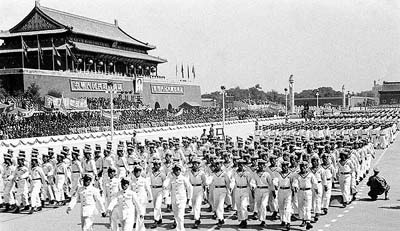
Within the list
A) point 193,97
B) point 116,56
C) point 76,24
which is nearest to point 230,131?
point 116,56

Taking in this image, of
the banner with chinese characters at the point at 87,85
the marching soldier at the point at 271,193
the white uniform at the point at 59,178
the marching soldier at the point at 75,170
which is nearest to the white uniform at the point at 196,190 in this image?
the marching soldier at the point at 271,193

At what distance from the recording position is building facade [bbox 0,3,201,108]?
38.7 metres

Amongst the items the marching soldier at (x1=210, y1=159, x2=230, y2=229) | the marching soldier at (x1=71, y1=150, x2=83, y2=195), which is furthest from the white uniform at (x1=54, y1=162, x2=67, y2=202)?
the marching soldier at (x1=210, y1=159, x2=230, y2=229)

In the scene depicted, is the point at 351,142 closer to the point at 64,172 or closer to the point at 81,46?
the point at 64,172

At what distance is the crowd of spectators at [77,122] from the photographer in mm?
24812

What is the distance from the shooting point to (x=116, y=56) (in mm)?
Answer: 50406

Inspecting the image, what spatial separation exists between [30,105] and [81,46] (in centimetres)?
1396

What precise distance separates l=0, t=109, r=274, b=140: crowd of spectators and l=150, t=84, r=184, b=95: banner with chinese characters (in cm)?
895

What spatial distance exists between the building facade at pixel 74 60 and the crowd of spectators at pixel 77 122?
5.19m

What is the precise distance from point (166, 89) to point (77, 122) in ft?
91.6

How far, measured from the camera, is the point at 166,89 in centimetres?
5672

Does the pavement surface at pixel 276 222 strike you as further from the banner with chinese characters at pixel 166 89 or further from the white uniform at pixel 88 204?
the banner with chinese characters at pixel 166 89

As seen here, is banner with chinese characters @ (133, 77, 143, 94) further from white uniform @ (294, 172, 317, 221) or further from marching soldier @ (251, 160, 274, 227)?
white uniform @ (294, 172, 317, 221)

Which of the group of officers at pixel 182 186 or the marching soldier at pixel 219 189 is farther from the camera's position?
the marching soldier at pixel 219 189
